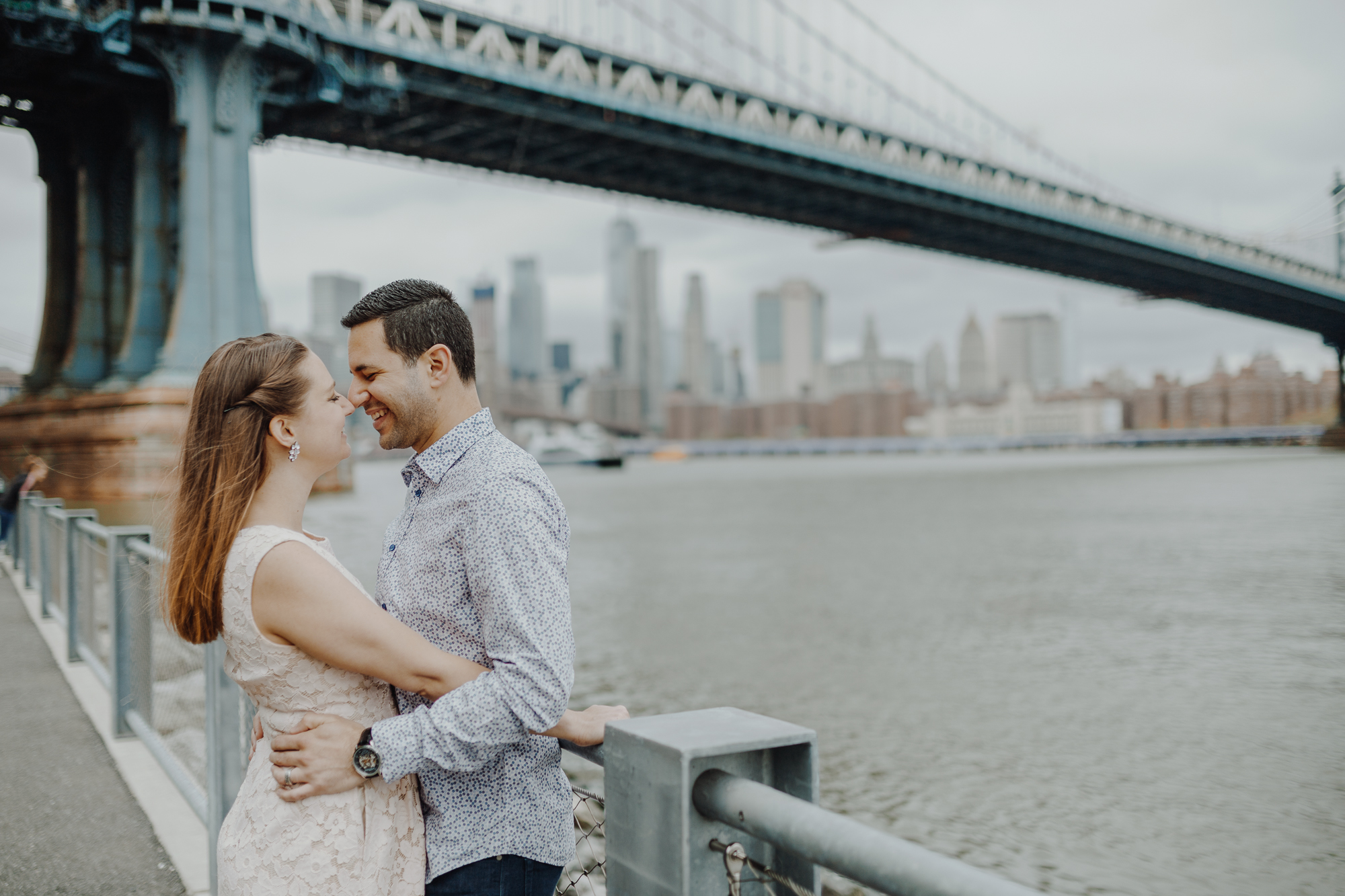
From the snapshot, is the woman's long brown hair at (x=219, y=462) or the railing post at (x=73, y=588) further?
the railing post at (x=73, y=588)

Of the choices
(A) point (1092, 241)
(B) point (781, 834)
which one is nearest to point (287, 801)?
(B) point (781, 834)

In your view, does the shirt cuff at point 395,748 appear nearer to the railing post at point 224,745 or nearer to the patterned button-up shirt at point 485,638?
the patterned button-up shirt at point 485,638

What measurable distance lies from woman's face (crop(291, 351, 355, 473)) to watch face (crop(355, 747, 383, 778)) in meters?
0.41

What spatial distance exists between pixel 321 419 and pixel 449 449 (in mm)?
213

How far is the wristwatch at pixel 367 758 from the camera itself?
139 cm

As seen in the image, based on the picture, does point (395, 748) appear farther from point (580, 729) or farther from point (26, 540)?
point (26, 540)

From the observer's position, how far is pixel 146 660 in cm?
434

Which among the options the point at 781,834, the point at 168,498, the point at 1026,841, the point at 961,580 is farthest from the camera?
the point at 961,580

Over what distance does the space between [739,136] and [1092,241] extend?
1808 centimetres

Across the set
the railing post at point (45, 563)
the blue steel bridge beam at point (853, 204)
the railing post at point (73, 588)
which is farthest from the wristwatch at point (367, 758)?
the blue steel bridge beam at point (853, 204)

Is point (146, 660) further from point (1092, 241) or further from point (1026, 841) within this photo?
point (1092, 241)

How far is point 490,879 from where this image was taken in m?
1.46

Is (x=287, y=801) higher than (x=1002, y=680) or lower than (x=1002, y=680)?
higher

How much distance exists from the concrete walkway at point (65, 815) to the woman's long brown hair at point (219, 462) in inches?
74.9
